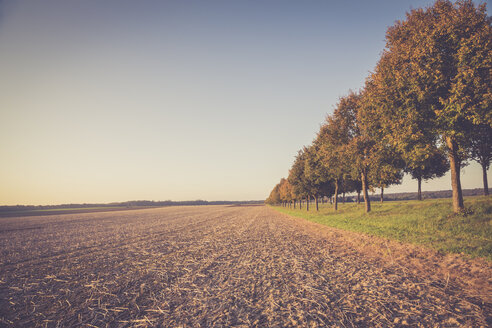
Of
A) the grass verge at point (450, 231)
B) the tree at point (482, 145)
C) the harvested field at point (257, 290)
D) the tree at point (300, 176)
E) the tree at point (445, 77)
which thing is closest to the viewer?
the harvested field at point (257, 290)

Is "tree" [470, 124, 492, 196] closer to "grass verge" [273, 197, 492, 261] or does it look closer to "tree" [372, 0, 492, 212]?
"tree" [372, 0, 492, 212]

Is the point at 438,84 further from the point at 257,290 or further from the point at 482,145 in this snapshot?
the point at 482,145

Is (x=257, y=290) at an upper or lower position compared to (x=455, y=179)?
lower

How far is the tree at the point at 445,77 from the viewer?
11.2 meters

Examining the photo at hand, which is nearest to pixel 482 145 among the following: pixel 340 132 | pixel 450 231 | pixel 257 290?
pixel 340 132

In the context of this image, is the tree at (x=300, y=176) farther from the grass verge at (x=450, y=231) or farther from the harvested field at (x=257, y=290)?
the harvested field at (x=257, y=290)

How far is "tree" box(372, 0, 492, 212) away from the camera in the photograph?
1124cm

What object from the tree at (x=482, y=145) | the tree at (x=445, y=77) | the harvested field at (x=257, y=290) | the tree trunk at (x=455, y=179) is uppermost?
the tree at (x=445, y=77)

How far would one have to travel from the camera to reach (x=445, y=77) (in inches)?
492

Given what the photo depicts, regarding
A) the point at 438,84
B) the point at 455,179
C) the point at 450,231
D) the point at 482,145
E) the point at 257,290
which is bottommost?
the point at 257,290

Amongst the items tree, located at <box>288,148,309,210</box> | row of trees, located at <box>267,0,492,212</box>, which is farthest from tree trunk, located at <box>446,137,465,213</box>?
tree, located at <box>288,148,309,210</box>

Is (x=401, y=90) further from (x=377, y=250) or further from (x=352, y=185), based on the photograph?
(x=352, y=185)

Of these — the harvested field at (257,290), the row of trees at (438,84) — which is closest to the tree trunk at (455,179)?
the row of trees at (438,84)

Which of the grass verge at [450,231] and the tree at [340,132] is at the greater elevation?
the tree at [340,132]
